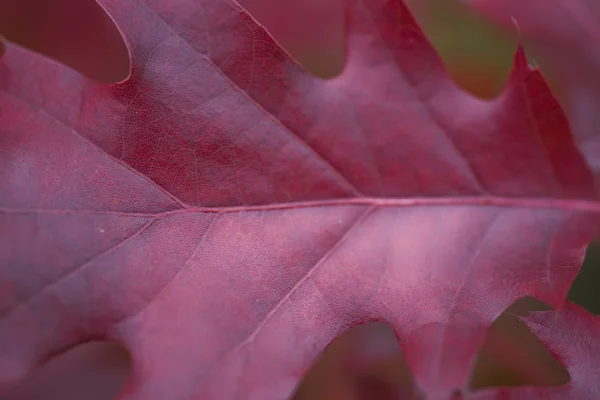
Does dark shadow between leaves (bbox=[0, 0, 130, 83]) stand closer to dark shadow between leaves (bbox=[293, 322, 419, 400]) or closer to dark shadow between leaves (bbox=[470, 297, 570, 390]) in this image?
dark shadow between leaves (bbox=[293, 322, 419, 400])

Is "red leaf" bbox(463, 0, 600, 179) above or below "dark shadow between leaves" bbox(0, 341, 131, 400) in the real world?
above

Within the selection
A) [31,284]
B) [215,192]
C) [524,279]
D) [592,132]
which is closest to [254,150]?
[215,192]

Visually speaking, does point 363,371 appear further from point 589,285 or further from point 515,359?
point 589,285

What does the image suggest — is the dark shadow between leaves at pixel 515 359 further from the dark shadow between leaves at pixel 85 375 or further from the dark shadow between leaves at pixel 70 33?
the dark shadow between leaves at pixel 70 33

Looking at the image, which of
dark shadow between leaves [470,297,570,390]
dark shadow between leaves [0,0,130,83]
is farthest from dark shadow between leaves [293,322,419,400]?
dark shadow between leaves [0,0,130,83]

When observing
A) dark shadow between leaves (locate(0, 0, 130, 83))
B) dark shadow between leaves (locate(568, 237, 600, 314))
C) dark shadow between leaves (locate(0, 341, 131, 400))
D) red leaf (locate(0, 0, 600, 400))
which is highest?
red leaf (locate(0, 0, 600, 400))

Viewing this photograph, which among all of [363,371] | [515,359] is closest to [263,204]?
[363,371]
